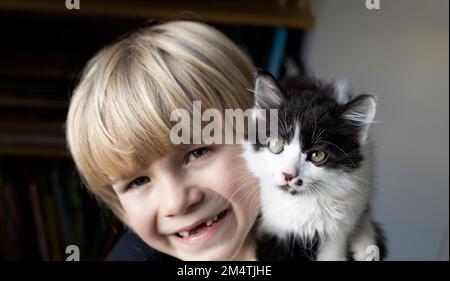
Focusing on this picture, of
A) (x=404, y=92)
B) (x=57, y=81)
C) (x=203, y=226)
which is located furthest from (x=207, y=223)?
(x=57, y=81)

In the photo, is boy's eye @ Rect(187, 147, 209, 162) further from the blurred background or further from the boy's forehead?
the blurred background

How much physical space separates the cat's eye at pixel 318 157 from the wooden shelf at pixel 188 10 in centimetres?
27

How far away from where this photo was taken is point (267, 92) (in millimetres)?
438

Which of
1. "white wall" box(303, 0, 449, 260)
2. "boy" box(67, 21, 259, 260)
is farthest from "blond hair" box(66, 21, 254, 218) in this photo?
"white wall" box(303, 0, 449, 260)

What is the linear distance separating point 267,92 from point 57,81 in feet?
1.37

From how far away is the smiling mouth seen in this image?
20.3 inches

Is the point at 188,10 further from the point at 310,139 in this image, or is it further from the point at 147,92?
the point at 310,139

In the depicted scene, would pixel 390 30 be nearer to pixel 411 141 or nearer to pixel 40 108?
pixel 411 141

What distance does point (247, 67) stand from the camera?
1.68ft

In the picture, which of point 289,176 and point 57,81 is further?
point 57,81

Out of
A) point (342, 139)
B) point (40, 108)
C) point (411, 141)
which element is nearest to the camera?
point (342, 139)

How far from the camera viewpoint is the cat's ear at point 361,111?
16.2 inches

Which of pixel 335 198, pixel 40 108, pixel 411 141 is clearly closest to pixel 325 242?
pixel 335 198
